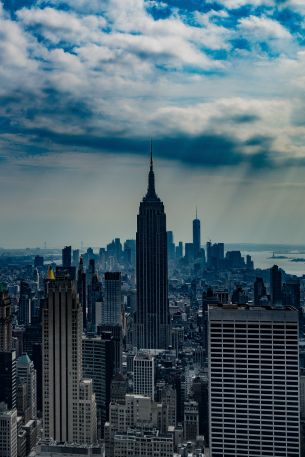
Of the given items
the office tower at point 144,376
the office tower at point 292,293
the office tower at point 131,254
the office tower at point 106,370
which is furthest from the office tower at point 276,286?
the office tower at point 131,254

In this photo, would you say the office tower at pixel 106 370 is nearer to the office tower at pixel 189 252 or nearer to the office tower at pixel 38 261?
the office tower at pixel 38 261

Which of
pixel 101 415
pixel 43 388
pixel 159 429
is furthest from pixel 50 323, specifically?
pixel 159 429

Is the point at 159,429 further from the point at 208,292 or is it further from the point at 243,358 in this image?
the point at 208,292

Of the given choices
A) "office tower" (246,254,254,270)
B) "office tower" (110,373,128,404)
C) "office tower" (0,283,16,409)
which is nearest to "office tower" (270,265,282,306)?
"office tower" (246,254,254,270)

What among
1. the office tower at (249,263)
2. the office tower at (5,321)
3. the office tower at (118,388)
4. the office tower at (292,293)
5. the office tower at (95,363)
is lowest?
the office tower at (118,388)

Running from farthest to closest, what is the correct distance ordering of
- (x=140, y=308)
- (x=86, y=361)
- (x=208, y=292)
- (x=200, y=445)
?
(x=140, y=308)
(x=208, y=292)
(x=86, y=361)
(x=200, y=445)

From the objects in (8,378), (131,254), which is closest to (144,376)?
(8,378)
